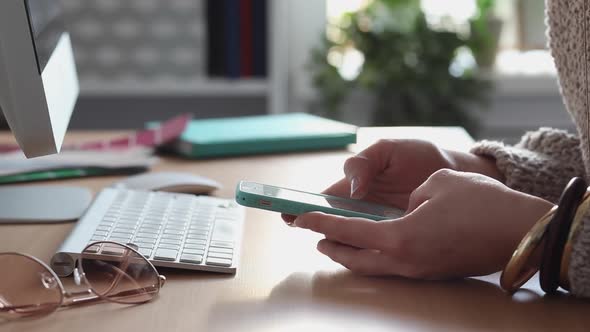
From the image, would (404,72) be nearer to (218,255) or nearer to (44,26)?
(44,26)

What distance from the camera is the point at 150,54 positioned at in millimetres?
2055

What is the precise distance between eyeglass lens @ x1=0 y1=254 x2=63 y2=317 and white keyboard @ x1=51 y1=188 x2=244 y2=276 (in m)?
0.06

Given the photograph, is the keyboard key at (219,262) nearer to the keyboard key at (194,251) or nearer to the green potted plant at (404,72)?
the keyboard key at (194,251)

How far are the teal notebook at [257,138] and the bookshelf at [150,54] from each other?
2.17 feet

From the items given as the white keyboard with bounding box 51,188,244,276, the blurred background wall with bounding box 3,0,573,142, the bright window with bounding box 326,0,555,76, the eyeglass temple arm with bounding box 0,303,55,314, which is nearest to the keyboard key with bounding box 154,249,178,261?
the white keyboard with bounding box 51,188,244,276

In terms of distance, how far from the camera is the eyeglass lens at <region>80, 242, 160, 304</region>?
0.56 meters

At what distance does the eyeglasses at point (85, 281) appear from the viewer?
533 millimetres

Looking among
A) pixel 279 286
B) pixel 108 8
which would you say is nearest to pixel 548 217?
pixel 279 286

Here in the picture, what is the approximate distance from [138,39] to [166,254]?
1.51 metres

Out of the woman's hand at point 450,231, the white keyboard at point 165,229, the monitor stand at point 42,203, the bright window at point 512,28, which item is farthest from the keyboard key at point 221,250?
the bright window at point 512,28

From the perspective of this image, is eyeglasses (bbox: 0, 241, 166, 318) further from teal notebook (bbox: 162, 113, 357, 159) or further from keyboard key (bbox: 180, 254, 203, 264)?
teal notebook (bbox: 162, 113, 357, 159)

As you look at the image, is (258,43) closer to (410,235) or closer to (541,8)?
(541,8)

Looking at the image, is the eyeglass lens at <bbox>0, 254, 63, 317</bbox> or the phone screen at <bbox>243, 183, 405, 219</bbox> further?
the phone screen at <bbox>243, 183, 405, 219</bbox>

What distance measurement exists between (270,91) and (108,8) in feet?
1.49
